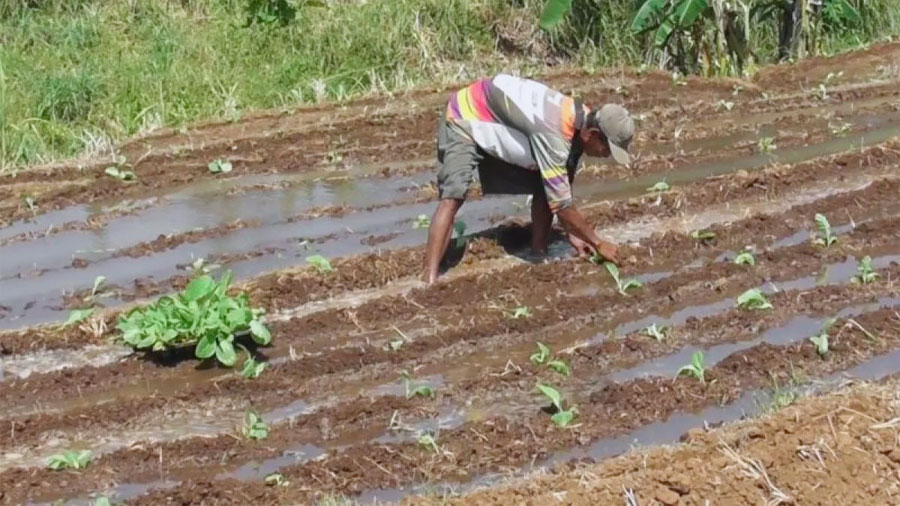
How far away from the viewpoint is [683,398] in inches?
216

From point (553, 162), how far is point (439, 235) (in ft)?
2.58

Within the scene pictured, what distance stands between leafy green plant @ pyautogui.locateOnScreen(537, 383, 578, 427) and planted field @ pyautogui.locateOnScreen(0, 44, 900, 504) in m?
0.01

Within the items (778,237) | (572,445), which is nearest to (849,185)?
(778,237)

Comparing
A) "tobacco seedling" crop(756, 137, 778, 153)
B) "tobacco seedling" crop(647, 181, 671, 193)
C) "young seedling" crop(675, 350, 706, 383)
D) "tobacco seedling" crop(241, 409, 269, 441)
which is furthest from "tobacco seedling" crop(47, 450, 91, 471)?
"tobacco seedling" crop(756, 137, 778, 153)

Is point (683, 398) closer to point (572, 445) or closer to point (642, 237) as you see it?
point (572, 445)

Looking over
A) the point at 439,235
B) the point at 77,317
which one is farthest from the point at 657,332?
the point at 77,317

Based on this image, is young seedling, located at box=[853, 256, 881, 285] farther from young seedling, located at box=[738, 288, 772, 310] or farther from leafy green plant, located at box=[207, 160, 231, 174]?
leafy green plant, located at box=[207, 160, 231, 174]

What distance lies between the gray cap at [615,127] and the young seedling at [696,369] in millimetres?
1271

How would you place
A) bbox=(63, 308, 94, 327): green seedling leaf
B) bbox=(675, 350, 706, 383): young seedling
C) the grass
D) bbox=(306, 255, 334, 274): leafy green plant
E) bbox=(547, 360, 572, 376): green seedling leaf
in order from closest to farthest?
bbox=(675, 350, 706, 383): young seedling < bbox=(547, 360, 572, 376): green seedling leaf < bbox=(63, 308, 94, 327): green seedling leaf < bbox=(306, 255, 334, 274): leafy green plant < the grass

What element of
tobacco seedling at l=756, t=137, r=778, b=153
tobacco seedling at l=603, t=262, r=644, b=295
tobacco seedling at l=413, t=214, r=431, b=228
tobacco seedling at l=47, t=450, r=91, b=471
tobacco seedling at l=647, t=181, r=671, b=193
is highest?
tobacco seedling at l=47, t=450, r=91, b=471

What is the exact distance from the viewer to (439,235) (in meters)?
7.02

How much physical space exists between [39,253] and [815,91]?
7118 millimetres

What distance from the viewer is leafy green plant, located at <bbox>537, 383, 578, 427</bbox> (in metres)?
5.27

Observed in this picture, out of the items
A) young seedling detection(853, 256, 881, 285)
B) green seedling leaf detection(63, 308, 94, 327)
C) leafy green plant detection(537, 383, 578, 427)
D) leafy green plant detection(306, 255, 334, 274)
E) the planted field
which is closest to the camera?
the planted field
